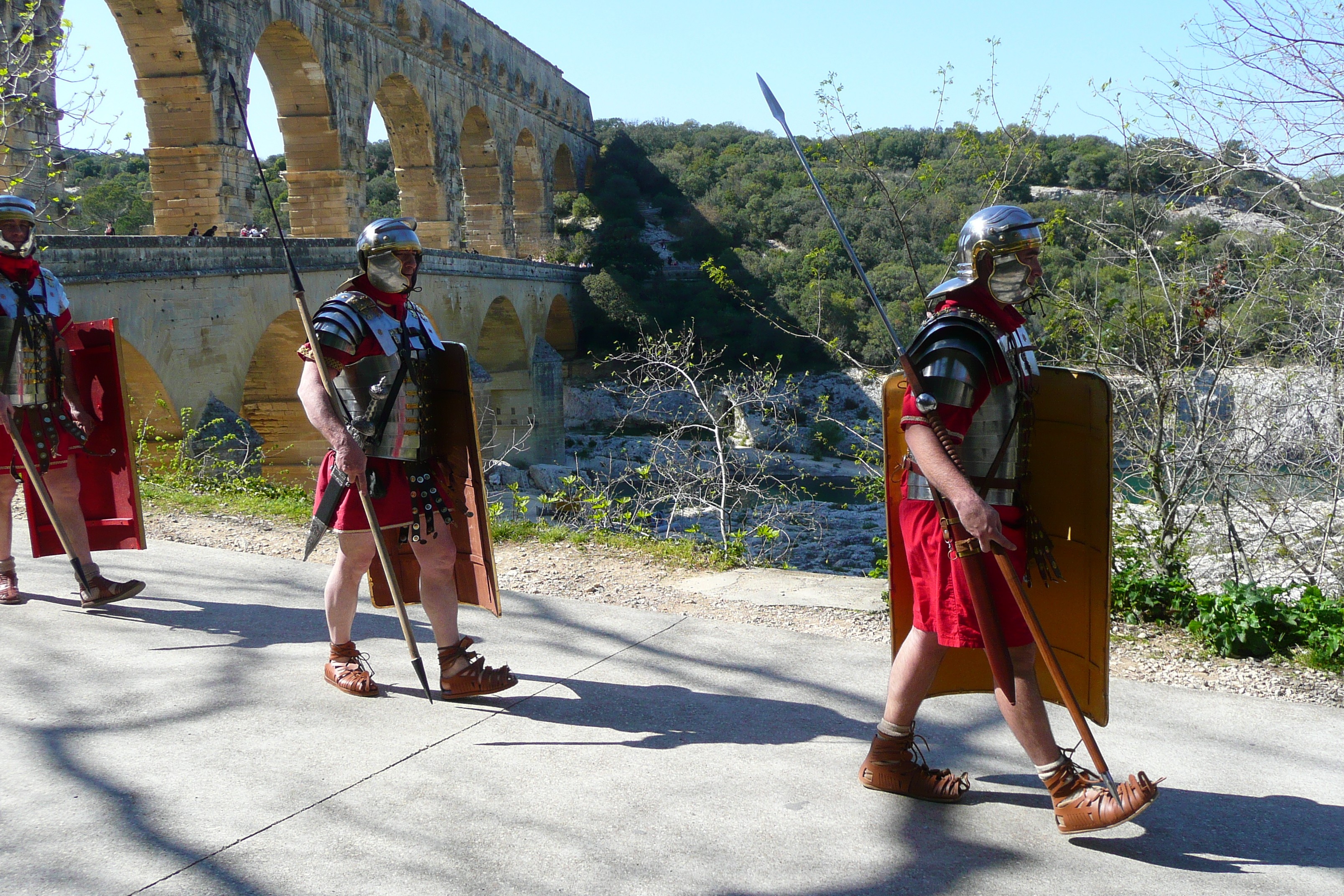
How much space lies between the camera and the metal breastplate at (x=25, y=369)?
4.03 meters

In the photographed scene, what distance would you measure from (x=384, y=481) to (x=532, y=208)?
3575 cm

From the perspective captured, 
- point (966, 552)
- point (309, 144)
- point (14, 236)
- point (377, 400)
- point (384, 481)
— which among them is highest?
point (309, 144)

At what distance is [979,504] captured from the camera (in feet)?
7.33

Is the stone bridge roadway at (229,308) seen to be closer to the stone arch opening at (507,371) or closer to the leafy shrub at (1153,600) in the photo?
the stone arch opening at (507,371)

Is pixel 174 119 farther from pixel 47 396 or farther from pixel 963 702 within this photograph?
pixel 963 702

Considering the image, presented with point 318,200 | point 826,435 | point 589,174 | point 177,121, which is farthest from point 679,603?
point 589,174

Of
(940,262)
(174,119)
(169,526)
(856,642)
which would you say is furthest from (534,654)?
(940,262)

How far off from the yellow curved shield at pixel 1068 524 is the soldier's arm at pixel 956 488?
26cm

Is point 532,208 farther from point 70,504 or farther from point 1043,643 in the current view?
point 1043,643

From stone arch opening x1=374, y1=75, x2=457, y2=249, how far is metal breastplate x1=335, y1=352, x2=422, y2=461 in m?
23.8

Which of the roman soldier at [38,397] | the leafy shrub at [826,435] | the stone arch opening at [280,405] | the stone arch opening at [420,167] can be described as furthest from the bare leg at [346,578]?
the stone arch opening at [420,167]

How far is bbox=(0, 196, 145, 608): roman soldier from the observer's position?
13.2ft

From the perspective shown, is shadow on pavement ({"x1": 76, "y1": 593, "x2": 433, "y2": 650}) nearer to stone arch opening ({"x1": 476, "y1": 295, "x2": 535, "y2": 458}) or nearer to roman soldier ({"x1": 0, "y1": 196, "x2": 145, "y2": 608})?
roman soldier ({"x1": 0, "y1": 196, "x2": 145, "y2": 608})

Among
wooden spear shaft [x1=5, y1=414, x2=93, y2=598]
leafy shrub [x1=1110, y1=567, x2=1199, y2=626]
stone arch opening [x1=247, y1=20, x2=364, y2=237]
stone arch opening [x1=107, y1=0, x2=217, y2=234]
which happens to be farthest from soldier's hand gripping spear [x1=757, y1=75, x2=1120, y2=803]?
stone arch opening [x1=247, y1=20, x2=364, y2=237]
